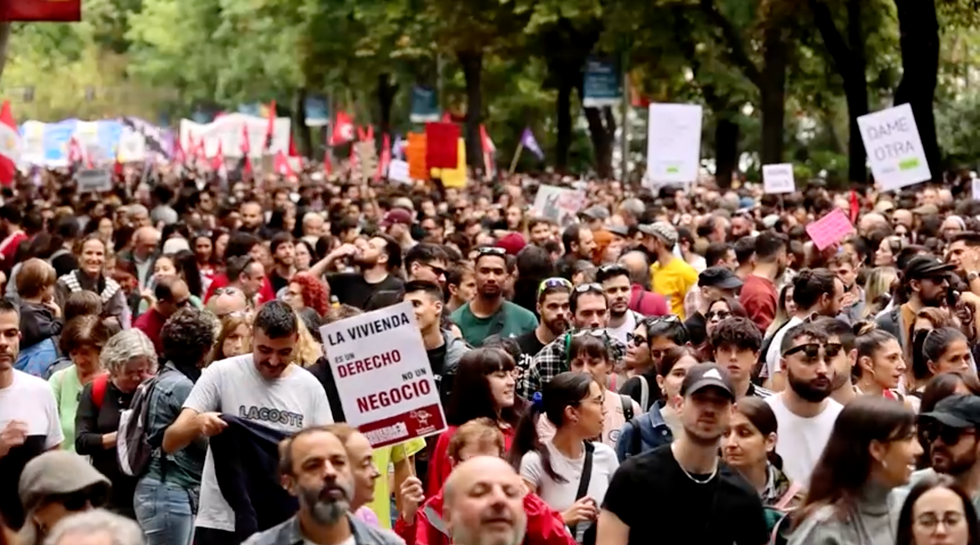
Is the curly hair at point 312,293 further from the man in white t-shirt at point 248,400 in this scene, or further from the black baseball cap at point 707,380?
the black baseball cap at point 707,380

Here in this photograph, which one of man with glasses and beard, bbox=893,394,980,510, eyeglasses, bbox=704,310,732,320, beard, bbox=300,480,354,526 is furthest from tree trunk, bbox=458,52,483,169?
beard, bbox=300,480,354,526

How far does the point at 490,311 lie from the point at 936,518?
6475mm

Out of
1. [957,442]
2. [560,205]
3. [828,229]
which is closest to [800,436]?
[957,442]

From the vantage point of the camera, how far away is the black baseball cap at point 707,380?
6.89 metres

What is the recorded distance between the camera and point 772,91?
39781 millimetres

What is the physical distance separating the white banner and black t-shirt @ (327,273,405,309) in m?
40.4

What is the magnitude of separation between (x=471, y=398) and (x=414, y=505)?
0.74m

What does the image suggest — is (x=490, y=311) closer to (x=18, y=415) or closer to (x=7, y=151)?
(x=18, y=415)

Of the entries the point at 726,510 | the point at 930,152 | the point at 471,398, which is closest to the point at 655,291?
the point at 471,398

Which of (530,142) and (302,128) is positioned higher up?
(530,142)

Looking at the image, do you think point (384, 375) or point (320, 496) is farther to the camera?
point (384, 375)

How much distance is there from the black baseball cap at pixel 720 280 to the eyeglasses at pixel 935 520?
6315mm

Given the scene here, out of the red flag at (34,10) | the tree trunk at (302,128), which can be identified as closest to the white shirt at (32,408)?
the red flag at (34,10)

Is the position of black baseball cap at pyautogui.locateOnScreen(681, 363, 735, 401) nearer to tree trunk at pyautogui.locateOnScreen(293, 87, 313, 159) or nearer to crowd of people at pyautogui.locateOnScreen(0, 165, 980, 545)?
crowd of people at pyautogui.locateOnScreen(0, 165, 980, 545)
